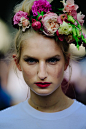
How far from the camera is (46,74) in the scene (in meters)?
1.43

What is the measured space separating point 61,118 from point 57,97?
19 cm

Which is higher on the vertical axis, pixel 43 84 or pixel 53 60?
pixel 53 60

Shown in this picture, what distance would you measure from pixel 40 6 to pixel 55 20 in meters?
0.19

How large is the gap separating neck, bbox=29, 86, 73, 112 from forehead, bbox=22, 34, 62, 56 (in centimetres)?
39

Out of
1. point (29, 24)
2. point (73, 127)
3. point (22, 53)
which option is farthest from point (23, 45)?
point (73, 127)

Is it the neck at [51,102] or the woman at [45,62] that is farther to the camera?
the neck at [51,102]

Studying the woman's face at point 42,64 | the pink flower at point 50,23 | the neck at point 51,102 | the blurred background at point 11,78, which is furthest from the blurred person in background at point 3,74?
the pink flower at point 50,23

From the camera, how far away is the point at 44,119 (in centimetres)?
159

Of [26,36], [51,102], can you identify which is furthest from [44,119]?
[26,36]

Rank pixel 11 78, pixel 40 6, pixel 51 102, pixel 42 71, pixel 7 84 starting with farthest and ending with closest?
pixel 7 84
pixel 11 78
pixel 51 102
pixel 40 6
pixel 42 71

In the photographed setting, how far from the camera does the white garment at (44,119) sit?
1.55 m

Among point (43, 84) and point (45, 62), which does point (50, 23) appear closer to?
point (45, 62)

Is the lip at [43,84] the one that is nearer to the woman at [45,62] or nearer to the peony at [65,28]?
the woman at [45,62]

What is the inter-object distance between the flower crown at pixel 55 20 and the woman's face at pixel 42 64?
88 millimetres
